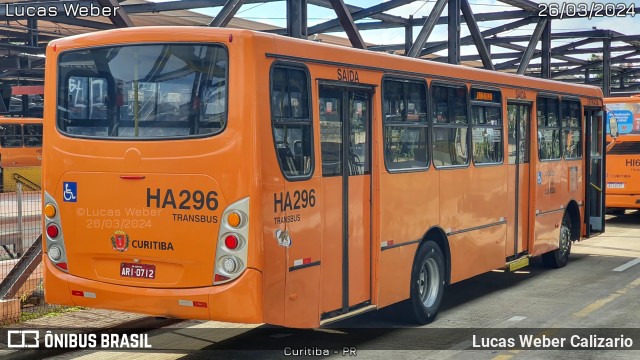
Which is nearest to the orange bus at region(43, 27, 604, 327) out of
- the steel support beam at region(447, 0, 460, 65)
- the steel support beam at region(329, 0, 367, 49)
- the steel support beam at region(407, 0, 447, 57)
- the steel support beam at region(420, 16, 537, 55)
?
the steel support beam at region(329, 0, 367, 49)

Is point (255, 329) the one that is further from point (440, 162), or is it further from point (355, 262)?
point (440, 162)

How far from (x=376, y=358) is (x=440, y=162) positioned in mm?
2865

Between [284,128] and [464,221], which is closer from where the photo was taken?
[284,128]

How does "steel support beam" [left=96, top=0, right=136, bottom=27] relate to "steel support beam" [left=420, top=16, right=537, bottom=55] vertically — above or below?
A: below

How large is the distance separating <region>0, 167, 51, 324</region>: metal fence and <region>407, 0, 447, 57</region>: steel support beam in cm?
727

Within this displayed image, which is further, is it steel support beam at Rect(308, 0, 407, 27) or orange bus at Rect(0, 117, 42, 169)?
orange bus at Rect(0, 117, 42, 169)

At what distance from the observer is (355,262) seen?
8875mm

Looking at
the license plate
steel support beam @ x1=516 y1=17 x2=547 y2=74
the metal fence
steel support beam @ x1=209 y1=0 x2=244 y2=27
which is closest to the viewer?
the license plate

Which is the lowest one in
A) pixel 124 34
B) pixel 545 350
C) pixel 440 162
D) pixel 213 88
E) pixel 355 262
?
pixel 545 350

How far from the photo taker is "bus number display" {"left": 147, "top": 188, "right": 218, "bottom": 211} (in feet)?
24.6

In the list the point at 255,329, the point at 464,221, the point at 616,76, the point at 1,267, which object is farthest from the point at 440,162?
the point at 616,76

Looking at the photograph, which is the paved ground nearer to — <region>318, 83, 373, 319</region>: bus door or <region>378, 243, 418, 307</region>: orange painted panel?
<region>378, 243, 418, 307</region>: orange painted panel

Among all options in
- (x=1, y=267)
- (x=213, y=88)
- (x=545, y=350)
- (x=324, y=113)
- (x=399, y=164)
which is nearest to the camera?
(x=213, y=88)

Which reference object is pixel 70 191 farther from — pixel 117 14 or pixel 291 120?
pixel 117 14
